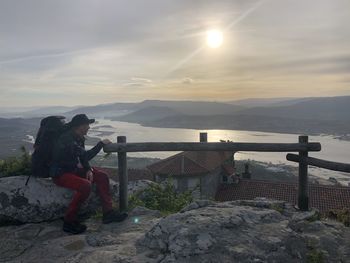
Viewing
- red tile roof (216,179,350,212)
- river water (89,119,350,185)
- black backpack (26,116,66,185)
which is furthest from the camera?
river water (89,119,350,185)

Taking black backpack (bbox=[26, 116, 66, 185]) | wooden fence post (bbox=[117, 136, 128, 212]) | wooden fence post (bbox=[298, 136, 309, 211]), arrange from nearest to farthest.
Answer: black backpack (bbox=[26, 116, 66, 185]) → wooden fence post (bbox=[298, 136, 309, 211]) → wooden fence post (bbox=[117, 136, 128, 212])

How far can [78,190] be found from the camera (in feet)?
19.0

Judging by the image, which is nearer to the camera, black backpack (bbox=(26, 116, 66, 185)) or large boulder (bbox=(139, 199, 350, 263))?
large boulder (bbox=(139, 199, 350, 263))

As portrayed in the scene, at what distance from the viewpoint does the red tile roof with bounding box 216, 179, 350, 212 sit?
91.5ft

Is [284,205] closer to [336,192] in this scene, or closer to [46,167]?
Answer: [46,167]

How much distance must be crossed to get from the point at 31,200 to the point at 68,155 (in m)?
1.11

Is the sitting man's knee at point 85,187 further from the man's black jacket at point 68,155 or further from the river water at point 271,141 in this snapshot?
the river water at point 271,141

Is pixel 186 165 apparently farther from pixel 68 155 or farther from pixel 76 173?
pixel 68 155

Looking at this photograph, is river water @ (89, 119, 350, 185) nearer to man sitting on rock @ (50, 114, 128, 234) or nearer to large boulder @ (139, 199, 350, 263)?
large boulder @ (139, 199, 350, 263)

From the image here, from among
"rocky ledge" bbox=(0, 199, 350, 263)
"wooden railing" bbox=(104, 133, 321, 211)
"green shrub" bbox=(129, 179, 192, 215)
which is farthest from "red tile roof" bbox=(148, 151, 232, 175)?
"rocky ledge" bbox=(0, 199, 350, 263)

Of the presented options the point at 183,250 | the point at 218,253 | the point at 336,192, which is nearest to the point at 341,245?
the point at 218,253

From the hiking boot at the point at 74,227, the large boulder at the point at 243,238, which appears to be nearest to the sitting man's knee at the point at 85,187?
the hiking boot at the point at 74,227

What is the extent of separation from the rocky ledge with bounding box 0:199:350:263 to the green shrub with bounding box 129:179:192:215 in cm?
128

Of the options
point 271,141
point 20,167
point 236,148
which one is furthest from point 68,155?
point 271,141
